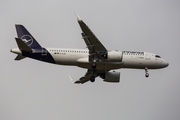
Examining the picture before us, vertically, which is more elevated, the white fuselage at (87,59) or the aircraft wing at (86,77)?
the white fuselage at (87,59)

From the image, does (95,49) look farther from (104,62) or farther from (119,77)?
(119,77)

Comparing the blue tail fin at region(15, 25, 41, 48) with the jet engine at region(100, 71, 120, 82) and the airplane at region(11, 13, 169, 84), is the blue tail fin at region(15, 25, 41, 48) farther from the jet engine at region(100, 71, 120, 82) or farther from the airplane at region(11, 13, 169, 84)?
the jet engine at region(100, 71, 120, 82)

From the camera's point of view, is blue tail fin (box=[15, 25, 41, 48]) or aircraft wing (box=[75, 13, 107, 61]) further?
blue tail fin (box=[15, 25, 41, 48])

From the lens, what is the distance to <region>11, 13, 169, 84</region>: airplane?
40.7 meters

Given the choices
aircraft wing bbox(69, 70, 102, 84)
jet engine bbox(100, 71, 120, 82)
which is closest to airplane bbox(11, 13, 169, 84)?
aircraft wing bbox(69, 70, 102, 84)

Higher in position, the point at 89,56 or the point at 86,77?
the point at 89,56

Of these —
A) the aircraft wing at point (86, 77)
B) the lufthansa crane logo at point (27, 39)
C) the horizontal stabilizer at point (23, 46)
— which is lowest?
the aircraft wing at point (86, 77)

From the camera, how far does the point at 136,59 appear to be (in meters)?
43.2

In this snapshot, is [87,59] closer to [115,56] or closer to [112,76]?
[115,56]

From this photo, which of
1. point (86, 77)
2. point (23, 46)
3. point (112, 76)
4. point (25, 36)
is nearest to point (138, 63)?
point (112, 76)

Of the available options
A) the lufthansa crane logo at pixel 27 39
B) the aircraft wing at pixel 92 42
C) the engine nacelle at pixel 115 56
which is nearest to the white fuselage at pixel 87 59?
the engine nacelle at pixel 115 56

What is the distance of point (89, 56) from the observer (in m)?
41.4

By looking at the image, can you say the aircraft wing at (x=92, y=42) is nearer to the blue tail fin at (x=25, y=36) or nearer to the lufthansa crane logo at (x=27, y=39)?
the blue tail fin at (x=25, y=36)

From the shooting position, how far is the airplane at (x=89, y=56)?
134 feet
